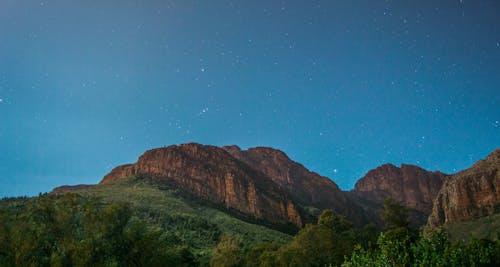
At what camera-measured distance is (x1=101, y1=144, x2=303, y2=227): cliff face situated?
468 ft

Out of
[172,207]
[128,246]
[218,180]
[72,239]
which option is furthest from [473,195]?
[72,239]

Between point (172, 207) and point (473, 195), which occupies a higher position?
point (172, 207)

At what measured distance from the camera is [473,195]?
3551 inches

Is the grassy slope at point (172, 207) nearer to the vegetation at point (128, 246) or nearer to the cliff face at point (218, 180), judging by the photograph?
the cliff face at point (218, 180)

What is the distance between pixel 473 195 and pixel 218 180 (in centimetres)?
10000

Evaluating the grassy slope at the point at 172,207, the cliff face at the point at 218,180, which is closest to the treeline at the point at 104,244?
the grassy slope at the point at 172,207

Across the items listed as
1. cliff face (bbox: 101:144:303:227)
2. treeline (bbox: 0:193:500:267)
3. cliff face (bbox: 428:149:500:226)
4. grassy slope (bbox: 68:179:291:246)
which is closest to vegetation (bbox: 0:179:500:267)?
treeline (bbox: 0:193:500:267)

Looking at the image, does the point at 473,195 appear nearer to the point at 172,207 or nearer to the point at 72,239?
the point at 172,207

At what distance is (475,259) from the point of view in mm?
16156

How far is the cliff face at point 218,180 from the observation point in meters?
143

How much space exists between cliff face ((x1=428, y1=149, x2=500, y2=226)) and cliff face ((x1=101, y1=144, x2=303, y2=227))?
62796 mm

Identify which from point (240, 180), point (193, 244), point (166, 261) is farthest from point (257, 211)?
point (166, 261)

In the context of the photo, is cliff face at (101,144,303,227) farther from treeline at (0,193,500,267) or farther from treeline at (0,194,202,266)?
treeline at (0,194,202,266)

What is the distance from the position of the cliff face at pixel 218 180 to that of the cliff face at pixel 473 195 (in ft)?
206
